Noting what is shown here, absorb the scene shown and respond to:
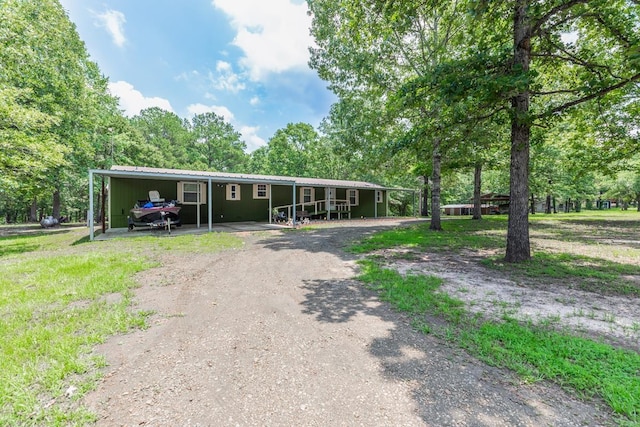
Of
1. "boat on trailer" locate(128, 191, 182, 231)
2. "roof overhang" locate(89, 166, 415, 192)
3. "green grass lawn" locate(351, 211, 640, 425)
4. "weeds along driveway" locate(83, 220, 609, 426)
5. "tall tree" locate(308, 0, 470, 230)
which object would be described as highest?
"tall tree" locate(308, 0, 470, 230)

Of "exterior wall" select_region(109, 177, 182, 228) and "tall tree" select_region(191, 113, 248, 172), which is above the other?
"tall tree" select_region(191, 113, 248, 172)

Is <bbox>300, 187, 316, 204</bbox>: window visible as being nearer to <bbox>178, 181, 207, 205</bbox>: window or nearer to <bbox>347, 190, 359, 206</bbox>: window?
<bbox>347, 190, 359, 206</bbox>: window

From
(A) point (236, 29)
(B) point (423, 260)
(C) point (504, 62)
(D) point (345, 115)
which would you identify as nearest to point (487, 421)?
(B) point (423, 260)

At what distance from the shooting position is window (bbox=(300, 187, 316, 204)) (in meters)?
16.8

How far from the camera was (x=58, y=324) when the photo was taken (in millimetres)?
2990

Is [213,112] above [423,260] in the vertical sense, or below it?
above

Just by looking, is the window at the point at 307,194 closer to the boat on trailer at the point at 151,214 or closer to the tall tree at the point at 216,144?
the boat on trailer at the point at 151,214

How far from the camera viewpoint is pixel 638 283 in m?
4.43

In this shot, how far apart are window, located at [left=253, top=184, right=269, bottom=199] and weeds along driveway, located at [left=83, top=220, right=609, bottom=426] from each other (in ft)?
38.1

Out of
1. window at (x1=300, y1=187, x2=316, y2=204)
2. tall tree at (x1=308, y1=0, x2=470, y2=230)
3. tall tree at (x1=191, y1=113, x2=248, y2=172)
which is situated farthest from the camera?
tall tree at (x1=191, y1=113, x2=248, y2=172)

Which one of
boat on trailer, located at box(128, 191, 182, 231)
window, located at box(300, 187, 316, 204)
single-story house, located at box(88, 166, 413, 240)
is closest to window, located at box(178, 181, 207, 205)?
single-story house, located at box(88, 166, 413, 240)

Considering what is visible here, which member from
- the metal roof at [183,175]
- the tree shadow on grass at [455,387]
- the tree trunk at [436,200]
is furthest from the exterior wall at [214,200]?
the tree shadow on grass at [455,387]

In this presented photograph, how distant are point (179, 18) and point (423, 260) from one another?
12.2 meters

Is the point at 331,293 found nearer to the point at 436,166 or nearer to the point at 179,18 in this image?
the point at 436,166
